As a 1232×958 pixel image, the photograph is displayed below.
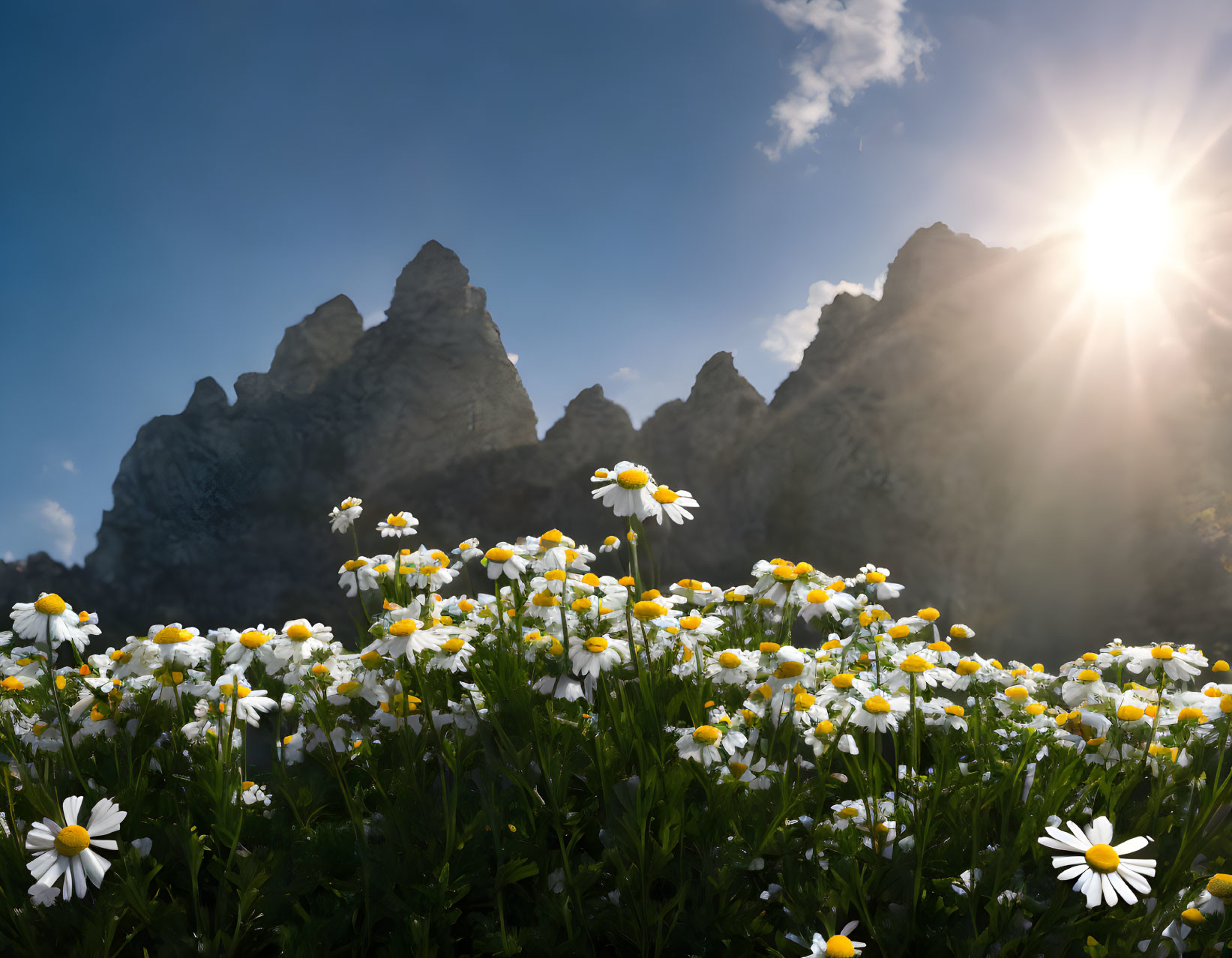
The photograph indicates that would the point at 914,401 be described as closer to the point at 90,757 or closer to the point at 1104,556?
the point at 1104,556

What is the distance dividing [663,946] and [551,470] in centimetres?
3896

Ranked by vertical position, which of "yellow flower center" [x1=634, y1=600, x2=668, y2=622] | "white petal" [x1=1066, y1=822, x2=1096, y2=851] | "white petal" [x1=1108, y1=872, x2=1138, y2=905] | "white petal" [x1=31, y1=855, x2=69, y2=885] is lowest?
"white petal" [x1=31, y1=855, x2=69, y2=885]

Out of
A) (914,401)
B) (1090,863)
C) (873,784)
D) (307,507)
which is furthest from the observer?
(307,507)

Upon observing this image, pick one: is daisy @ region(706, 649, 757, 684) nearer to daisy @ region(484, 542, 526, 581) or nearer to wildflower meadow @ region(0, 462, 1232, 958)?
wildflower meadow @ region(0, 462, 1232, 958)

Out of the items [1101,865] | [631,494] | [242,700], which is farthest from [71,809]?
[1101,865]

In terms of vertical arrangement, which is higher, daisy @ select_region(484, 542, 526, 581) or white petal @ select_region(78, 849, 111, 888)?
daisy @ select_region(484, 542, 526, 581)

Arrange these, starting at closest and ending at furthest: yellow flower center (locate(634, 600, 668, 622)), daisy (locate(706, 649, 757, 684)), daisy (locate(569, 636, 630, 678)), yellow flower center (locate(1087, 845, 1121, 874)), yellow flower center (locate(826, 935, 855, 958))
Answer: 1. yellow flower center (locate(826, 935, 855, 958))
2. yellow flower center (locate(1087, 845, 1121, 874))
3. daisy (locate(569, 636, 630, 678))
4. yellow flower center (locate(634, 600, 668, 622))
5. daisy (locate(706, 649, 757, 684))

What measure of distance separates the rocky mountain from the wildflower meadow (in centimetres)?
3009

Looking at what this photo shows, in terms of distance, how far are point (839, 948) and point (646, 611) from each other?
1129 mm

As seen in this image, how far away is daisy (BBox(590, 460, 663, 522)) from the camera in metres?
2.28

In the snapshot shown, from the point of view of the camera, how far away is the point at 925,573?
30.5 metres

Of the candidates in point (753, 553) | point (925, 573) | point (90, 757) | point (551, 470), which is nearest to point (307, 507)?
point (551, 470)

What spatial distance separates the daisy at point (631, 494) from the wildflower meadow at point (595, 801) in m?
0.01

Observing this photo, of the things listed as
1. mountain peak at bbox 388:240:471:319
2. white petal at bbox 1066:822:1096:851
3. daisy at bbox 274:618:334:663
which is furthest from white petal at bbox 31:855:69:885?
mountain peak at bbox 388:240:471:319
